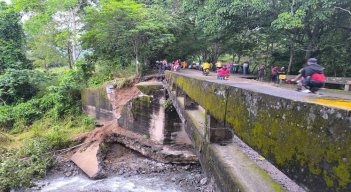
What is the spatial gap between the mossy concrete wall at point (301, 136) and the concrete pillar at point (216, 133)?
1.31m

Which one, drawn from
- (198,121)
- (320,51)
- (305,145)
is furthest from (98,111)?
(305,145)

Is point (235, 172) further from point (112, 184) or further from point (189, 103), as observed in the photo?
point (112, 184)

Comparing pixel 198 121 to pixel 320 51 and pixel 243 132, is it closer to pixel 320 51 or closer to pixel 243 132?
pixel 243 132

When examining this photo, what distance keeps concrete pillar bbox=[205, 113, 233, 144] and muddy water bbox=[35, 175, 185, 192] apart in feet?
23.4

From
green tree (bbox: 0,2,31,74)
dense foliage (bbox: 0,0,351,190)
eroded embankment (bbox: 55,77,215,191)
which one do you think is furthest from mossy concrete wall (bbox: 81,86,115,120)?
green tree (bbox: 0,2,31,74)

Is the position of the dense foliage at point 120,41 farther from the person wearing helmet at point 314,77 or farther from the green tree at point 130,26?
the person wearing helmet at point 314,77

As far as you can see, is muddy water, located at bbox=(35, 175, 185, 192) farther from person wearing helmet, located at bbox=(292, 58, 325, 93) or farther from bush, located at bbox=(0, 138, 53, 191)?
person wearing helmet, located at bbox=(292, 58, 325, 93)

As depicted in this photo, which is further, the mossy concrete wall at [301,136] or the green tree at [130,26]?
the green tree at [130,26]

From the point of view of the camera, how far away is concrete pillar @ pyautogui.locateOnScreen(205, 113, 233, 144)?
3617 mm

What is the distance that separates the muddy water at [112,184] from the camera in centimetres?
1032

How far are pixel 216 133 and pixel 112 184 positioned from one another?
27.3 ft

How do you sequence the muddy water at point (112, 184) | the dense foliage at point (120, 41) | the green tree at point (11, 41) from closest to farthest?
1. the muddy water at point (112, 184)
2. the dense foliage at point (120, 41)
3. the green tree at point (11, 41)

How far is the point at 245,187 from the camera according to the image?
94.9 inches

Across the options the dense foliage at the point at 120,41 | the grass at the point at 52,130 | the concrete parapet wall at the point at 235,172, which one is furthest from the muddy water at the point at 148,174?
the concrete parapet wall at the point at 235,172
